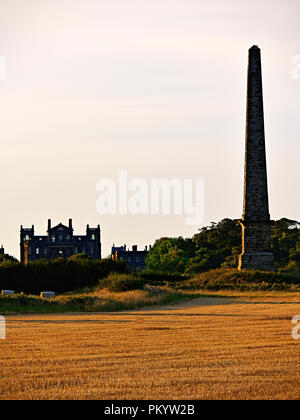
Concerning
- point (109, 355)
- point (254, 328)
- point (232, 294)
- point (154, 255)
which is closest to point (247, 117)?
point (232, 294)

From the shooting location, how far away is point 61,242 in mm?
164000

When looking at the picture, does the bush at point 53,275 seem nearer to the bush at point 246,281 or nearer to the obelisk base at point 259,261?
the bush at point 246,281

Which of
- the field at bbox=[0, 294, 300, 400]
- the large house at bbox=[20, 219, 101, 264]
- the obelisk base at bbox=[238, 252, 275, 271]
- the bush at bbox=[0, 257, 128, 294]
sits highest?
the large house at bbox=[20, 219, 101, 264]

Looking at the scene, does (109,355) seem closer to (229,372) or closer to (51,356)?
(51,356)

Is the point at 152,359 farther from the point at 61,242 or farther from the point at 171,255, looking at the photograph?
the point at 61,242

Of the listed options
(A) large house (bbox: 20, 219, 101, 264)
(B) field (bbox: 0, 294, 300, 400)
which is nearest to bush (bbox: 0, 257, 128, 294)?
(B) field (bbox: 0, 294, 300, 400)

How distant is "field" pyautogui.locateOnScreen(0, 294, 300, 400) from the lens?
13.4 m

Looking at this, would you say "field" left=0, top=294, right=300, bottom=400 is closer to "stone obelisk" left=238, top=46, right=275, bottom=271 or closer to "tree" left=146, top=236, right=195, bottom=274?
"stone obelisk" left=238, top=46, right=275, bottom=271

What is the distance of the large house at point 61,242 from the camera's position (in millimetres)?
162000

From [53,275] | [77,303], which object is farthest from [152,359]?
[53,275]

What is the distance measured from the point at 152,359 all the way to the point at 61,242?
5806 inches

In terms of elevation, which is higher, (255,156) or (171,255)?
(255,156)

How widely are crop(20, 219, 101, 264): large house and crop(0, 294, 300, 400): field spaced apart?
13211 cm
